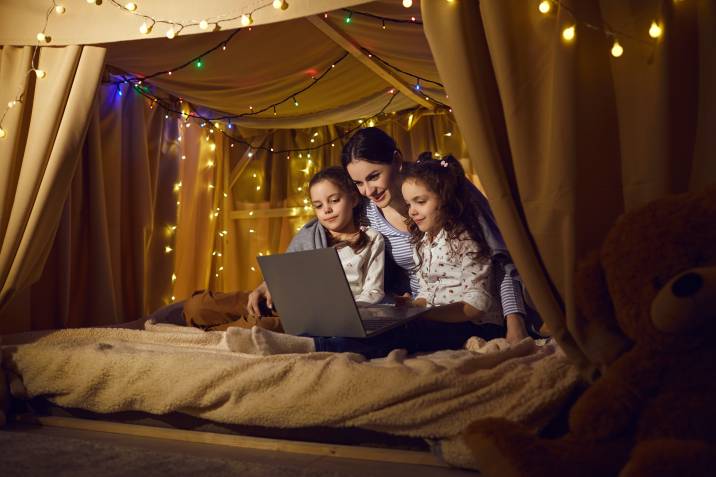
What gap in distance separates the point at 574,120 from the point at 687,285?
0.44 meters

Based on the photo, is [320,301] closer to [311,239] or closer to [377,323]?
[377,323]

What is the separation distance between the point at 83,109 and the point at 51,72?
185mm

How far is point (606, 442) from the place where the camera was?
111 centimetres

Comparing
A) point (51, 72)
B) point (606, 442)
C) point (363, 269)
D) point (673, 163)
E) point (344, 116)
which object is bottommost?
point (606, 442)

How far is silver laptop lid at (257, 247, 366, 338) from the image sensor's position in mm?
1707

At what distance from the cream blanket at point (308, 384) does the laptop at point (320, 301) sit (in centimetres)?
13

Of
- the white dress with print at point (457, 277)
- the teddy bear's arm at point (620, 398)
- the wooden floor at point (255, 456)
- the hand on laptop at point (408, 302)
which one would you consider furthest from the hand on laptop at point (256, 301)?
the teddy bear's arm at point (620, 398)

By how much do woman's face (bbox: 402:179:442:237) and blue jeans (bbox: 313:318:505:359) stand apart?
0.41 meters

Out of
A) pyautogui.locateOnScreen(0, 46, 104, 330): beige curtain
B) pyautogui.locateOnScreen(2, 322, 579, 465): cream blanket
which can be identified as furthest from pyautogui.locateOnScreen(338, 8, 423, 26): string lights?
pyautogui.locateOnScreen(2, 322, 579, 465): cream blanket

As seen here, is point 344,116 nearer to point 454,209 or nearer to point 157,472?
point 454,209

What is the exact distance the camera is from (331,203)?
2.52m

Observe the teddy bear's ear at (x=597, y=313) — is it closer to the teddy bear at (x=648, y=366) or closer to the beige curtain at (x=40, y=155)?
the teddy bear at (x=648, y=366)

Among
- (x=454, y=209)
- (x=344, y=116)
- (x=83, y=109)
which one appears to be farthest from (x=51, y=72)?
(x=344, y=116)

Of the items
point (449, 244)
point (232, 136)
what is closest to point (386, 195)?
point (449, 244)
